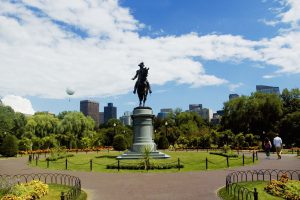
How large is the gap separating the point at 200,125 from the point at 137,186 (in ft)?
271

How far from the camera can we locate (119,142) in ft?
182

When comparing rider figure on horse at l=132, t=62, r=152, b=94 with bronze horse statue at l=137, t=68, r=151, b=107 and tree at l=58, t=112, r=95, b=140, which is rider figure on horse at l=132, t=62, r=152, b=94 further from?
tree at l=58, t=112, r=95, b=140

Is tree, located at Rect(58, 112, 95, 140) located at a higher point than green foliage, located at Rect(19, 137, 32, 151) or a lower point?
higher

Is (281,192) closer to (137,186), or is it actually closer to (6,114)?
(137,186)

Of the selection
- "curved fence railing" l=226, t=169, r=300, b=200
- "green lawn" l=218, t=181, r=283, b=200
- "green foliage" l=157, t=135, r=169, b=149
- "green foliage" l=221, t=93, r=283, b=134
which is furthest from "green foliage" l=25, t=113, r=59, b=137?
A: "green lawn" l=218, t=181, r=283, b=200

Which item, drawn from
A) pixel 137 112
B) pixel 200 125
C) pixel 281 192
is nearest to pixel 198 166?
pixel 137 112

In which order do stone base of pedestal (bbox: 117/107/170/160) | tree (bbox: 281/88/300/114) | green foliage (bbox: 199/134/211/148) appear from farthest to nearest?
tree (bbox: 281/88/300/114) → green foliage (bbox: 199/134/211/148) → stone base of pedestal (bbox: 117/107/170/160)

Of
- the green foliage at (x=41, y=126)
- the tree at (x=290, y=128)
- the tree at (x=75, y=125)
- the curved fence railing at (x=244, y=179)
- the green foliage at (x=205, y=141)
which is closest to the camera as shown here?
the curved fence railing at (x=244, y=179)

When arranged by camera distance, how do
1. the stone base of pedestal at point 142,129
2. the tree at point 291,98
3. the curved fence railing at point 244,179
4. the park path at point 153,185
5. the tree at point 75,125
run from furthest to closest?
the tree at point 75,125 → the tree at point 291,98 → the stone base of pedestal at point 142,129 → the park path at point 153,185 → the curved fence railing at point 244,179

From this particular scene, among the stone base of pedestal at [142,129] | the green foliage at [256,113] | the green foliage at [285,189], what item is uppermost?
the green foliage at [256,113]

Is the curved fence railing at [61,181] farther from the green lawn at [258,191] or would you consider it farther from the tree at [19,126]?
the tree at [19,126]

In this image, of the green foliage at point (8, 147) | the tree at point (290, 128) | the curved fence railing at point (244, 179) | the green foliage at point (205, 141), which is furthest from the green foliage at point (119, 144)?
the curved fence railing at point (244, 179)

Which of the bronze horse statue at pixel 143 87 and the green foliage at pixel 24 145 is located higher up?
the bronze horse statue at pixel 143 87

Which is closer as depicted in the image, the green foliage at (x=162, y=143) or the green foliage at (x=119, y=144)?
the green foliage at (x=119, y=144)
